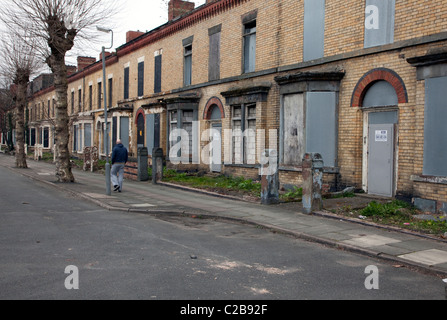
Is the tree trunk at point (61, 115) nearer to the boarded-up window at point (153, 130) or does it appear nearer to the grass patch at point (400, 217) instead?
the boarded-up window at point (153, 130)

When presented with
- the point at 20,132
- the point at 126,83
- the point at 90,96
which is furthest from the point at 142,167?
the point at 90,96

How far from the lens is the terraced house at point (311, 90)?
36.0 ft

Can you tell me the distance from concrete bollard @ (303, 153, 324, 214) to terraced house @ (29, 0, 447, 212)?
2.44 meters

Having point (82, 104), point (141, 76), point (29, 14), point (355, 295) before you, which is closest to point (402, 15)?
point (355, 295)

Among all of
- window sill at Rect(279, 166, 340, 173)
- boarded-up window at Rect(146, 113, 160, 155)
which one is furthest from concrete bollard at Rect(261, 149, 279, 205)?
boarded-up window at Rect(146, 113, 160, 155)

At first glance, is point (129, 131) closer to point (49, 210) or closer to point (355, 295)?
point (49, 210)

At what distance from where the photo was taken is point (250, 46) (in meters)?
18.1

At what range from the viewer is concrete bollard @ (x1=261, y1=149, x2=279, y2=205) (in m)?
12.5

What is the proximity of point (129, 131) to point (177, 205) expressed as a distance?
17256 millimetres

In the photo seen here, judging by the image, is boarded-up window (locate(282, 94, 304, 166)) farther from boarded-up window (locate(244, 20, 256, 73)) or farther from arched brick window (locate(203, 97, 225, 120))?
arched brick window (locate(203, 97, 225, 120))

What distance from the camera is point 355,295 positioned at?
17.1 ft

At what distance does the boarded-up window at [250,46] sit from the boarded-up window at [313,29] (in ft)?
10.7

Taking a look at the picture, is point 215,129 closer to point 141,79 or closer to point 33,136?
point 141,79

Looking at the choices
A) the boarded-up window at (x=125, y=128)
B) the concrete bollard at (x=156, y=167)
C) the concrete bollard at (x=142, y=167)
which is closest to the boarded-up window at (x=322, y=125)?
the concrete bollard at (x=156, y=167)
